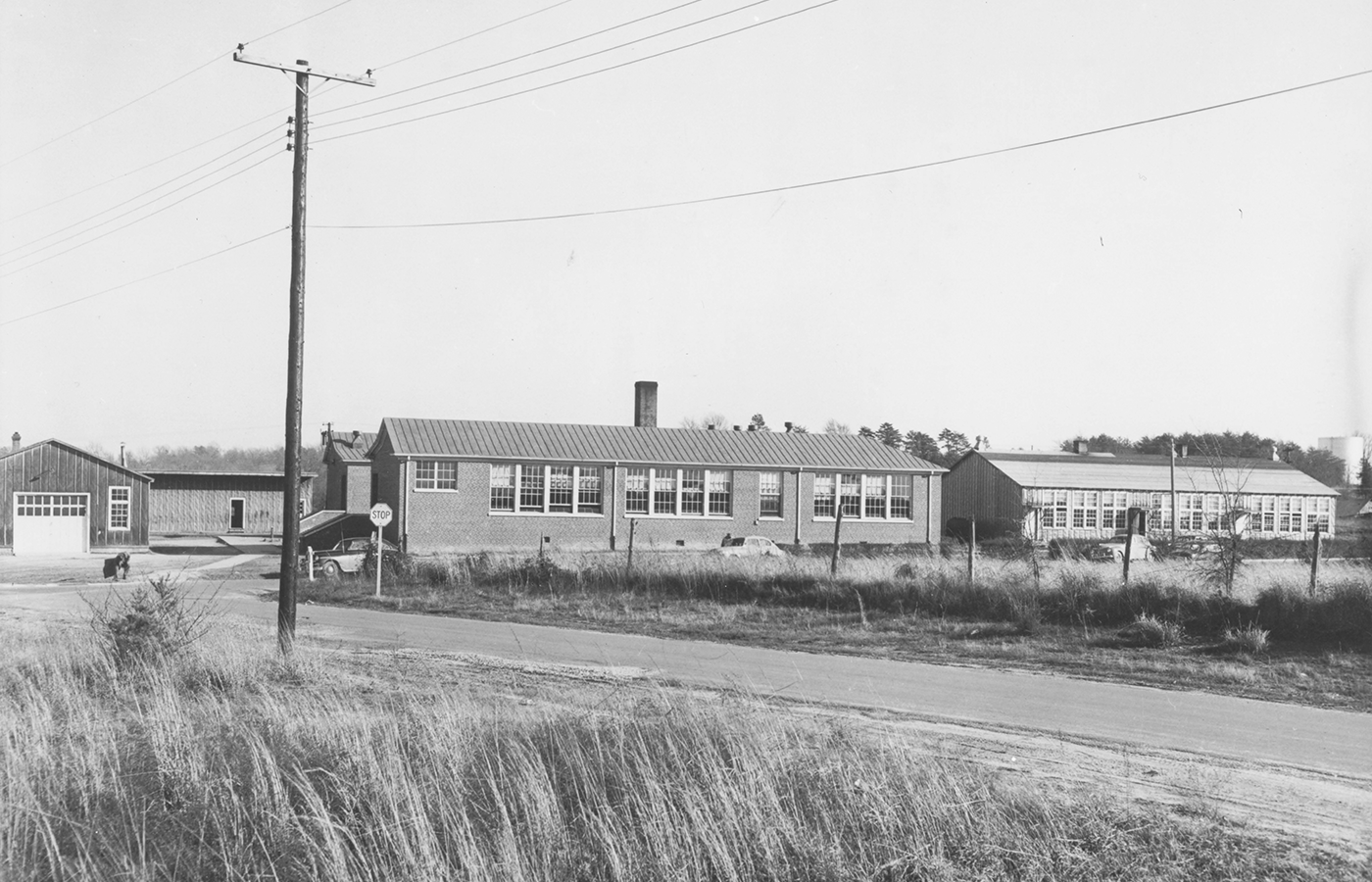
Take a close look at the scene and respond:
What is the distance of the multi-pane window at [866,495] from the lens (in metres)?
48.5

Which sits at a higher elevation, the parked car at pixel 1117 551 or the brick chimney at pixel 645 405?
the brick chimney at pixel 645 405

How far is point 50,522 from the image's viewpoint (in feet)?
151

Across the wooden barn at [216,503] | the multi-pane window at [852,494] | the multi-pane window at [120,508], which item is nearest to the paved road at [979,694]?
the multi-pane window at [852,494]

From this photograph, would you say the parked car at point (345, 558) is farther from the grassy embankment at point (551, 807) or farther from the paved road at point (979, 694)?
the grassy embankment at point (551, 807)

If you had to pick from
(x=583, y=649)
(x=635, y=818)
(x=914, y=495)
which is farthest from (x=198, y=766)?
(x=914, y=495)

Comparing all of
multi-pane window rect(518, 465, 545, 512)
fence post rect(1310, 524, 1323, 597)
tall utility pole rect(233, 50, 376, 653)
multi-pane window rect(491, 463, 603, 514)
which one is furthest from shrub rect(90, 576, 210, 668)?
multi-pane window rect(518, 465, 545, 512)

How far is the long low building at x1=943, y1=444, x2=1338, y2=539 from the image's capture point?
180 ft

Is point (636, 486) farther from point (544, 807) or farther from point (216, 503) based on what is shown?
point (544, 807)

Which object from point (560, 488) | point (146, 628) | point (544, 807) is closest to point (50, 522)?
point (560, 488)

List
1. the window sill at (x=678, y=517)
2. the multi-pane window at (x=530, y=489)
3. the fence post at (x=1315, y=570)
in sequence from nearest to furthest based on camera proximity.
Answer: the fence post at (x=1315, y=570) < the multi-pane window at (x=530, y=489) < the window sill at (x=678, y=517)

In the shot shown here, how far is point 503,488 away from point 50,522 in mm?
20133

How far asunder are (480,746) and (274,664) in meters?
5.95

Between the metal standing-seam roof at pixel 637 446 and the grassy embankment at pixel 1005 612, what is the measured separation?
55.1 ft

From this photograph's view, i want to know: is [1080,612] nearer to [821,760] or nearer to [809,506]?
[821,760]
